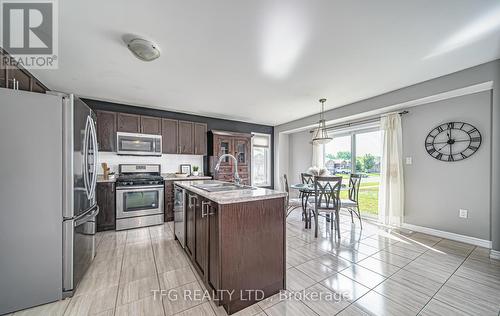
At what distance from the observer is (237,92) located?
335 centimetres

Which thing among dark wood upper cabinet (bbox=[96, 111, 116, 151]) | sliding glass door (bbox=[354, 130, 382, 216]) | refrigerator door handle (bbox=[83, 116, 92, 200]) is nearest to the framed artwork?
dark wood upper cabinet (bbox=[96, 111, 116, 151])

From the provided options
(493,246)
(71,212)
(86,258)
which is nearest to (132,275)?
(86,258)

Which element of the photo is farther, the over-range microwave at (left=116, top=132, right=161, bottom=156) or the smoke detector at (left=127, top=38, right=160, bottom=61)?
the over-range microwave at (left=116, top=132, right=161, bottom=156)

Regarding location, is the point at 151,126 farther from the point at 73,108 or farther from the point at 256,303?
the point at 256,303

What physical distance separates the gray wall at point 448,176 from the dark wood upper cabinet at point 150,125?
498 cm

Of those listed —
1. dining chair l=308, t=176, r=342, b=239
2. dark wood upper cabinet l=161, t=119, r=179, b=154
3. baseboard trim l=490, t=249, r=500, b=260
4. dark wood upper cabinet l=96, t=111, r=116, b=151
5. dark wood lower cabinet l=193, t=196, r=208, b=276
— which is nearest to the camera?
dark wood lower cabinet l=193, t=196, r=208, b=276

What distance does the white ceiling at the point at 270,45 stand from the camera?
1.52 meters

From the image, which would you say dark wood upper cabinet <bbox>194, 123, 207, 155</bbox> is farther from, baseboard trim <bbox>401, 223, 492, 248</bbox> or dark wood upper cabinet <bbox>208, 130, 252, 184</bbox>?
baseboard trim <bbox>401, 223, 492, 248</bbox>

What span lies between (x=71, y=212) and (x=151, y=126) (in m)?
2.71

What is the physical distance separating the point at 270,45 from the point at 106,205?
368 centimetres

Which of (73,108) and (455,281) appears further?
(455,281)

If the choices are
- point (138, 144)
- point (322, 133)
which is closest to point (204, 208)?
point (138, 144)

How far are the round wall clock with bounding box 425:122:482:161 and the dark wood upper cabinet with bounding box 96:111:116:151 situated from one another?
581 centimetres

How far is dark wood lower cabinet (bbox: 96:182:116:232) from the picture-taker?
322 centimetres
